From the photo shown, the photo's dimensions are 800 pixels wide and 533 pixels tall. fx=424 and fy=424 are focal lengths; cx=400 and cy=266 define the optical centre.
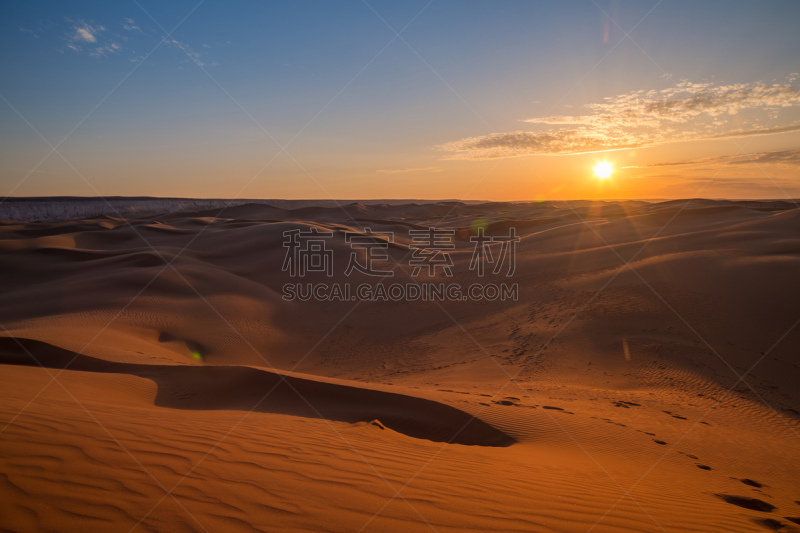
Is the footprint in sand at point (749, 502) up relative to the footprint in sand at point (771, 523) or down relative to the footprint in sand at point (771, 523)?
up

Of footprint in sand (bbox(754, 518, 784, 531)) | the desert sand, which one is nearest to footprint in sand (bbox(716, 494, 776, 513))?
the desert sand

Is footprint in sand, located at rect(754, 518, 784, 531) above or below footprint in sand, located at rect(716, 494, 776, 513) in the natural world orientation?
below

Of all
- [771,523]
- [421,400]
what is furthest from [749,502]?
[421,400]

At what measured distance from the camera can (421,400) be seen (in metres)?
5.21

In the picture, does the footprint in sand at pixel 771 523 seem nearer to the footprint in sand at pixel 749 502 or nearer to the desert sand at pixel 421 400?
the desert sand at pixel 421 400

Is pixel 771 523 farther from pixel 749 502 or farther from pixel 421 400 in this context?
pixel 421 400

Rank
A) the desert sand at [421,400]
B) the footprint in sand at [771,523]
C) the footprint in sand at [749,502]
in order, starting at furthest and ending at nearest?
the footprint in sand at [749,502]
the footprint in sand at [771,523]
the desert sand at [421,400]

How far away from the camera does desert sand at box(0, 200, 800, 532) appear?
2555mm

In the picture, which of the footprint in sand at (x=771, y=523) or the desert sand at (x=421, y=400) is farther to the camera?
the footprint in sand at (x=771, y=523)

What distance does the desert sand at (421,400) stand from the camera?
2.55 meters

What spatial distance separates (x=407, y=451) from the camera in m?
3.84

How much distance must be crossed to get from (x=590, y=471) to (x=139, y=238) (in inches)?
1009

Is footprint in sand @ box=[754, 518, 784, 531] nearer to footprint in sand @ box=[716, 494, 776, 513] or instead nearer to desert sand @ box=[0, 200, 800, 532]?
desert sand @ box=[0, 200, 800, 532]

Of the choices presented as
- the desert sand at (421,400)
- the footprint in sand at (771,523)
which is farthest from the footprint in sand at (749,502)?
the footprint in sand at (771,523)
